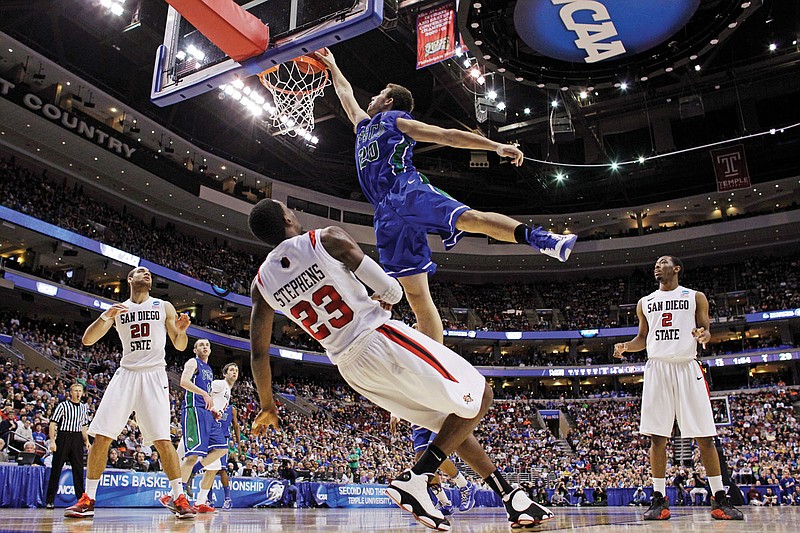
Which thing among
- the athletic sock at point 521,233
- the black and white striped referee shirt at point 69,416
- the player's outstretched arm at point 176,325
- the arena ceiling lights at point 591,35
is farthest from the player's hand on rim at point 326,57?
the arena ceiling lights at point 591,35

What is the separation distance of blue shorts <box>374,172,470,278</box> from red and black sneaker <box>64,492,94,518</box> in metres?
3.33

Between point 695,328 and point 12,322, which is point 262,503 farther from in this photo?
point 12,322

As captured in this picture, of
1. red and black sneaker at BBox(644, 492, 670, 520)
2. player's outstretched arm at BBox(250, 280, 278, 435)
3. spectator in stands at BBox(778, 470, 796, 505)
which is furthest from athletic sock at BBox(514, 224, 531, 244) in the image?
spectator in stands at BBox(778, 470, 796, 505)

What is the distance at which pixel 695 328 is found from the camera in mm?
5742

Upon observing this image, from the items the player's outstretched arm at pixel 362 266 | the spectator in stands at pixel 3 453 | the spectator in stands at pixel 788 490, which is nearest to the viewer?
the player's outstretched arm at pixel 362 266

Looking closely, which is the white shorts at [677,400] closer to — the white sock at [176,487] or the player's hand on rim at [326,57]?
the player's hand on rim at [326,57]

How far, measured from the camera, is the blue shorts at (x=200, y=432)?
7.73 meters

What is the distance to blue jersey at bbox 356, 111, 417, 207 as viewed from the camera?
15.0 ft

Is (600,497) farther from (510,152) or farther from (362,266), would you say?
(362,266)

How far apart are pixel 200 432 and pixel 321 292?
535 cm

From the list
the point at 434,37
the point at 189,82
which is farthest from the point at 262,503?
the point at 434,37

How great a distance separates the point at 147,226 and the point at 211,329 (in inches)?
246

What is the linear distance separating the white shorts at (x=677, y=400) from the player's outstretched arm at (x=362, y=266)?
364 cm

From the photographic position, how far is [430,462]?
10.7 ft
